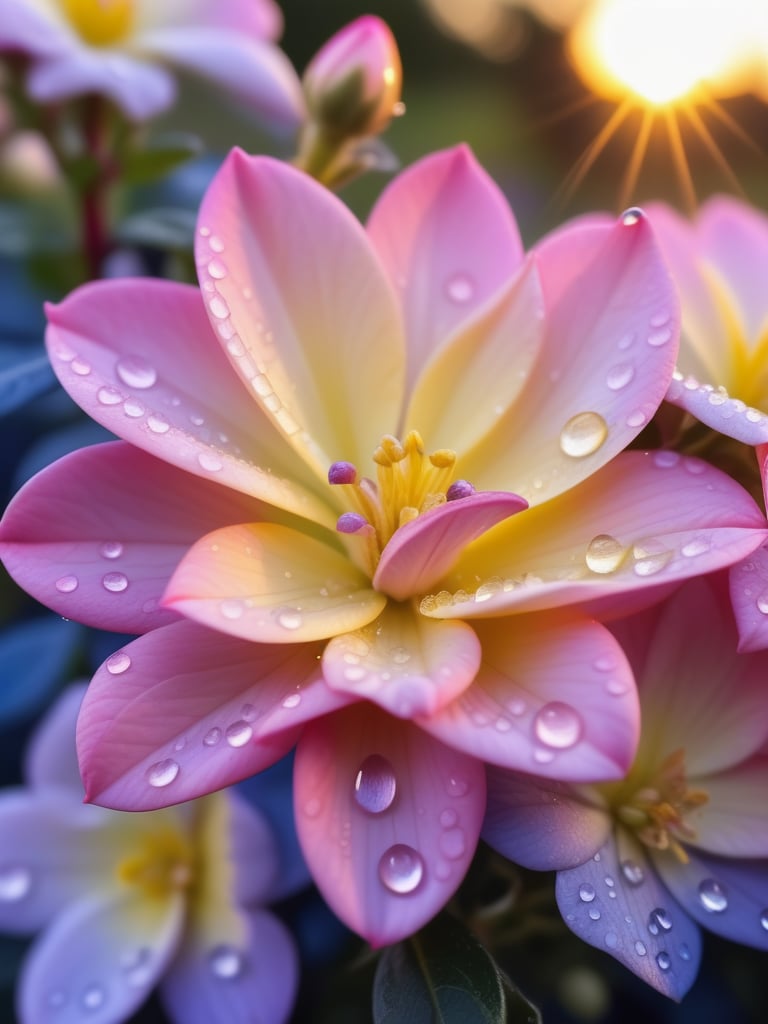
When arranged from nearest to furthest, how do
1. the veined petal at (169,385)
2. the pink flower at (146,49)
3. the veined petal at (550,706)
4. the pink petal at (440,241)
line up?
the veined petal at (550,706) < the veined petal at (169,385) < the pink petal at (440,241) < the pink flower at (146,49)

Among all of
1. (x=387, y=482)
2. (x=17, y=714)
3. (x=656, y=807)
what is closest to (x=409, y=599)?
(x=387, y=482)

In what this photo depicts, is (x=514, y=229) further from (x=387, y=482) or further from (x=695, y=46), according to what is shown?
(x=695, y=46)

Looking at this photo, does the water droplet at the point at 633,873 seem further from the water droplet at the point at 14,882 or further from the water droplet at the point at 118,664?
the water droplet at the point at 14,882

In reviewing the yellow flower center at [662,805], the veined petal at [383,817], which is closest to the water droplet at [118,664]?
the veined petal at [383,817]

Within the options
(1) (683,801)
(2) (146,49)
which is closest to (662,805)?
(1) (683,801)

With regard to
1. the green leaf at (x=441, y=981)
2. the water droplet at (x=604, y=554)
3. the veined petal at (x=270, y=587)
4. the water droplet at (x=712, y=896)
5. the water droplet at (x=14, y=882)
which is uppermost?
the water droplet at (x=604, y=554)

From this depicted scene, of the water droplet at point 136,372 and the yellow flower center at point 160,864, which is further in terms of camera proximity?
the yellow flower center at point 160,864
